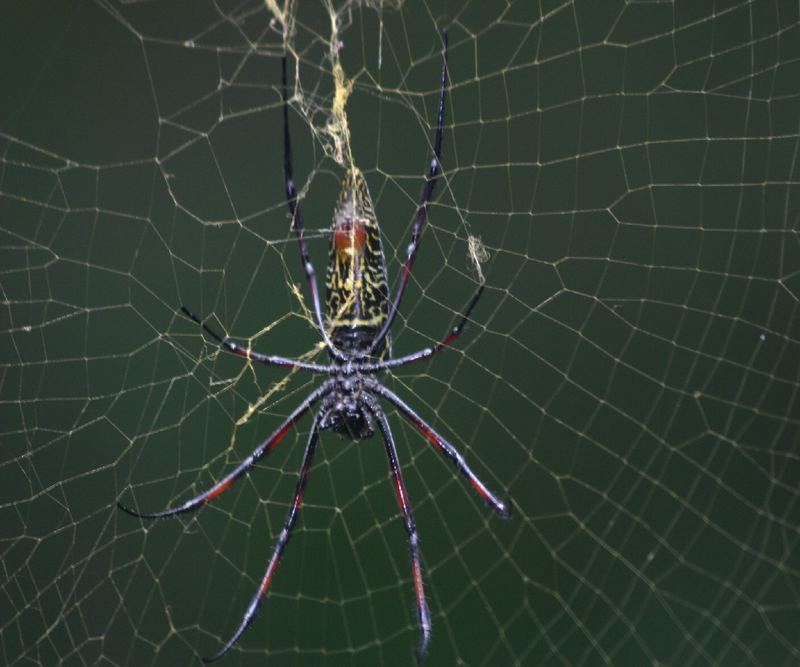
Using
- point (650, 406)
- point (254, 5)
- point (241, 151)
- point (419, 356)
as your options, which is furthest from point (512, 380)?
point (254, 5)

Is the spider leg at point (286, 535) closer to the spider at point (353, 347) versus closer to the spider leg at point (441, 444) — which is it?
the spider at point (353, 347)

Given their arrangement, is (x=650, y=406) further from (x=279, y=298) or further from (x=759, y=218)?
(x=279, y=298)

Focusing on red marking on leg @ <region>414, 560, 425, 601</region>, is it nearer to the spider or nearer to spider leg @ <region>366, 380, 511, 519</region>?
the spider

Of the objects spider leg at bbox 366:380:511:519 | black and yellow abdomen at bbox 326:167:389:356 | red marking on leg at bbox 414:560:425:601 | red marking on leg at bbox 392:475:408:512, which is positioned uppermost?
black and yellow abdomen at bbox 326:167:389:356

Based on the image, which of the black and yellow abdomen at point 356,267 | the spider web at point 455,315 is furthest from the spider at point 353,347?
the spider web at point 455,315

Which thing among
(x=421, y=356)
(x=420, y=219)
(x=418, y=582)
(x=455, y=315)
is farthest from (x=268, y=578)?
(x=455, y=315)

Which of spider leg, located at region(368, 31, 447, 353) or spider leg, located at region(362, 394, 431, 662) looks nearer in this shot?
spider leg, located at region(368, 31, 447, 353)

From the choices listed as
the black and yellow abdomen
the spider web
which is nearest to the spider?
the black and yellow abdomen
